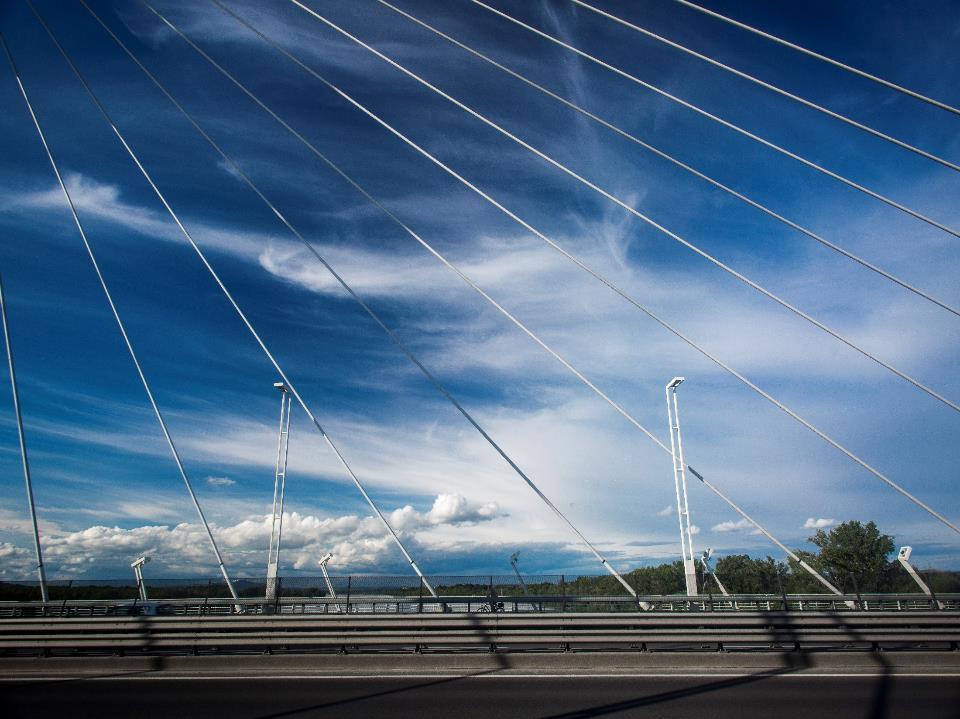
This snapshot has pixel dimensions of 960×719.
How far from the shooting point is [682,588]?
2039cm

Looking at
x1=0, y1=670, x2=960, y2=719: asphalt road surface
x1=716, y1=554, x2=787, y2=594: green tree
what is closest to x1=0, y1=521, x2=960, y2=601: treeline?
x1=716, y1=554, x2=787, y2=594: green tree

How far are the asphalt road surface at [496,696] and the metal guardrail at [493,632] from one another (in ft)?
3.78

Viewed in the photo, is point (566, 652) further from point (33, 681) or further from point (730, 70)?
point (730, 70)

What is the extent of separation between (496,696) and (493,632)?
9.22 feet

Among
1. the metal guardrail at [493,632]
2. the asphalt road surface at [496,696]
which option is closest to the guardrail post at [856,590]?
the metal guardrail at [493,632]

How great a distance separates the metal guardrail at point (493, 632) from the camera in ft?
37.2

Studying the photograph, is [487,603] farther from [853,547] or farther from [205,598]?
[853,547]

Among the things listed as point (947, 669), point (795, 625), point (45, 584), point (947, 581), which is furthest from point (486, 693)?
point (947, 581)

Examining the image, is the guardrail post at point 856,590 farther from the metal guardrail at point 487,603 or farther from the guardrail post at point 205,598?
the guardrail post at point 205,598

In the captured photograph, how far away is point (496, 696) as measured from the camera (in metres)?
8.70

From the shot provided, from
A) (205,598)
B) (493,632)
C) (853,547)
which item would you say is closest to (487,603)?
(493,632)

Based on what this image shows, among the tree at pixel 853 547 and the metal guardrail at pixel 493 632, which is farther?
the tree at pixel 853 547

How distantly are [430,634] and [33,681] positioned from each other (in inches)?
277

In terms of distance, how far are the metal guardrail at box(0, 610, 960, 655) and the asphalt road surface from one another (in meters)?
1.15
